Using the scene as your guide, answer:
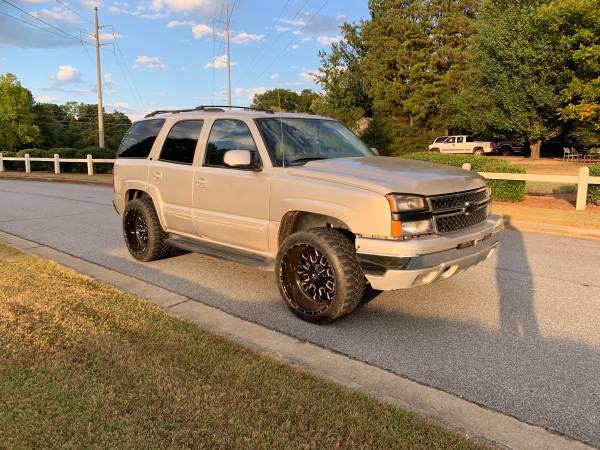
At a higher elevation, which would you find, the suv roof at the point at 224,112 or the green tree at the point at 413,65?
the green tree at the point at 413,65

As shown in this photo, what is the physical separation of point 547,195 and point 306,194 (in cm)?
→ 1211

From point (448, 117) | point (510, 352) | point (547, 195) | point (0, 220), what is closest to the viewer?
point (510, 352)

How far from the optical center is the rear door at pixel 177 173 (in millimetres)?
5996

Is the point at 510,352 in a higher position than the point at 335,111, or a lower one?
lower

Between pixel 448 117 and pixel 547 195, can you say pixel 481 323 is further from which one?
pixel 448 117

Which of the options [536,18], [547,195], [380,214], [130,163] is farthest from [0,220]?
[536,18]

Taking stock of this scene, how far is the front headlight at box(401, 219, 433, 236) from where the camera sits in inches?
163

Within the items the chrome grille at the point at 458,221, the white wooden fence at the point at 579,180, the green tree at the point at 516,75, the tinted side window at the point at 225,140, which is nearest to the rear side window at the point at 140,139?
the tinted side window at the point at 225,140

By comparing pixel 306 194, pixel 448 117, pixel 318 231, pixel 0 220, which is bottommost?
pixel 0 220

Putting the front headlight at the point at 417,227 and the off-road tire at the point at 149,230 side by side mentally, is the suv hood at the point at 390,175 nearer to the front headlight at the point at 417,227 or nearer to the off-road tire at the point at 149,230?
the front headlight at the point at 417,227

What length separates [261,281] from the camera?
6094 millimetres

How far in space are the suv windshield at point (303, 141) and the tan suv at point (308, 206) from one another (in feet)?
0.04

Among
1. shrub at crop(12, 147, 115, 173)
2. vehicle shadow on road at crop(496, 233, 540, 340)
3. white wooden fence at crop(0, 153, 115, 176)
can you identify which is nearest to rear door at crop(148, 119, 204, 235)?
vehicle shadow on road at crop(496, 233, 540, 340)

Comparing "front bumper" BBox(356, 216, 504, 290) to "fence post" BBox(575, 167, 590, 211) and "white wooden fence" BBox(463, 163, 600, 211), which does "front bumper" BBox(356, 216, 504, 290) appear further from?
"fence post" BBox(575, 167, 590, 211)
